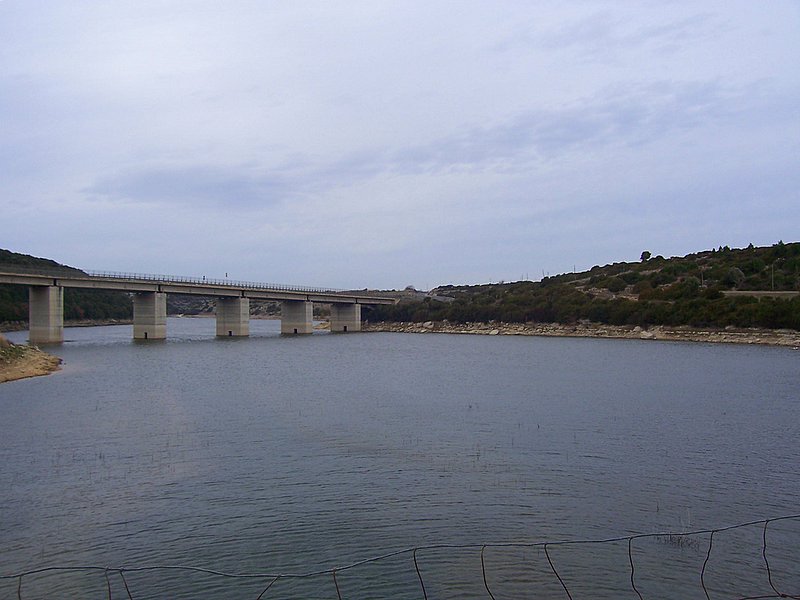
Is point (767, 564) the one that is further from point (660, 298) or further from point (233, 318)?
point (233, 318)

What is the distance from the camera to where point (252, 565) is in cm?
1434

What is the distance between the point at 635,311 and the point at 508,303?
93.7ft

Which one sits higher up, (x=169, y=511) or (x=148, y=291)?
(x=148, y=291)

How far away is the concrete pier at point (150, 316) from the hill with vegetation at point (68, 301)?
17.4 metres

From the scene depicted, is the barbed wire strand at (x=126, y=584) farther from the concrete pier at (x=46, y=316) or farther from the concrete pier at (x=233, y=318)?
the concrete pier at (x=233, y=318)

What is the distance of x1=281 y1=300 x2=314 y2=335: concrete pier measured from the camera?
126 m

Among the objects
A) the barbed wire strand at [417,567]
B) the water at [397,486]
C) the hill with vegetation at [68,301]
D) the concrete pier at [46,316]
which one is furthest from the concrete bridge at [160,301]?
the barbed wire strand at [417,567]

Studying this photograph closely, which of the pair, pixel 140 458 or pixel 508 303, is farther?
pixel 508 303

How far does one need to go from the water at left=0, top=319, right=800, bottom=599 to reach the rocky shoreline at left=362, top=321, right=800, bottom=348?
151ft

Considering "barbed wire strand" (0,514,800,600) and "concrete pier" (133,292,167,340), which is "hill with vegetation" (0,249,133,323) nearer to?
"concrete pier" (133,292,167,340)

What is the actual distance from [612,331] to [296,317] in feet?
181

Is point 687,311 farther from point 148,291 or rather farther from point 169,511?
point 169,511

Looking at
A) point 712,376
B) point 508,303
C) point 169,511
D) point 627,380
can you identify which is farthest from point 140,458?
point 508,303

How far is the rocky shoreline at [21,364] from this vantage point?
4619 cm
